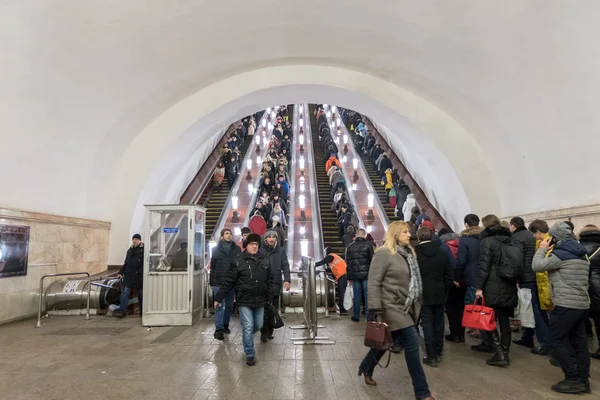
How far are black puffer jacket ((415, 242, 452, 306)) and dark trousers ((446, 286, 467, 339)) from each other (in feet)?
3.78

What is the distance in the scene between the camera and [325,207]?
628 inches

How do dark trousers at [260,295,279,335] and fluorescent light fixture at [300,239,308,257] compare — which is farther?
fluorescent light fixture at [300,239,308,257]

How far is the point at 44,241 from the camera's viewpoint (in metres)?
7.77

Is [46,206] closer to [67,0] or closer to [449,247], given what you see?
[67,0]

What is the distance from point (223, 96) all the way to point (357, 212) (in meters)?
7.29

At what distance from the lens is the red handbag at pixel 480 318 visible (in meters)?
4.30

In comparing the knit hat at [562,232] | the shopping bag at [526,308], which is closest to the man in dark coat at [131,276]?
the shopping bag at [526,308]

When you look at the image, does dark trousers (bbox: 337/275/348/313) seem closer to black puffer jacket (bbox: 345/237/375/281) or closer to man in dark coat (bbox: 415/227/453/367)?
black puffer jacket (bbox: 345/237/375/281)

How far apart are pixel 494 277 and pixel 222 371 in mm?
3048

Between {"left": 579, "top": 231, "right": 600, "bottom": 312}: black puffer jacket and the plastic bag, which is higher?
{"left": 579, "top": 231, "right": 600, "bottom": 312}: black puffer jacket

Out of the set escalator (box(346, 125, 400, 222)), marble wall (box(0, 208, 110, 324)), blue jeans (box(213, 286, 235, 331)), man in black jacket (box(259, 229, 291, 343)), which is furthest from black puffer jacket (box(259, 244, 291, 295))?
escalator (box(346, 125, 400, 222))

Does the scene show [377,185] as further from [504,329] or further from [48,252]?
[504,329]

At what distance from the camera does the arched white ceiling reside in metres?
5.67

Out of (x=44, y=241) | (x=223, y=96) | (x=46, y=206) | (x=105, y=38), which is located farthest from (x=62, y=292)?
(x=223, y=96)
